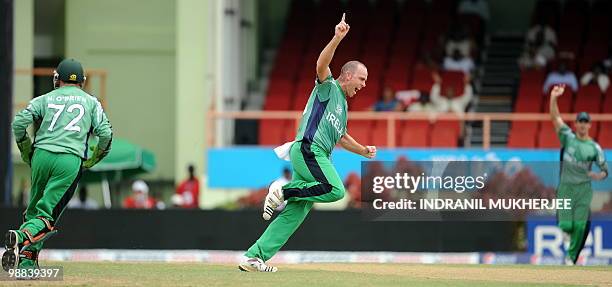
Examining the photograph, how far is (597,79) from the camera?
28547 mm

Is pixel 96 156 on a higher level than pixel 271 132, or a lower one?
higher

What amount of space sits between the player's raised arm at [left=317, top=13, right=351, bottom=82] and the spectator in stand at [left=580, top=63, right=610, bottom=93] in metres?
15.9

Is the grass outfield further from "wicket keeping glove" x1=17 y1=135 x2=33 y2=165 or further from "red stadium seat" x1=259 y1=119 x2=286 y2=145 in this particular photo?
"red stadium seat" x1=259 y1=119 x2=286 y2=145

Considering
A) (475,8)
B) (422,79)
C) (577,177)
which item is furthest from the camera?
(475,8)

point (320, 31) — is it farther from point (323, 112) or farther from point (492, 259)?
point (323, 112)

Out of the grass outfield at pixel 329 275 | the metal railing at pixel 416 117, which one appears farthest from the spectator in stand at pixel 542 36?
the grass outfield at pixel 329 275

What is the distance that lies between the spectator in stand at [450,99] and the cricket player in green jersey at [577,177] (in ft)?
27.1

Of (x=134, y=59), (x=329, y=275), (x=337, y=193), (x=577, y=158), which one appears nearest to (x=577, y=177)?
(x=577, y=158)

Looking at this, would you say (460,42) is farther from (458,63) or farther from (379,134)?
(379,134)

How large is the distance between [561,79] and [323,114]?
15705mm

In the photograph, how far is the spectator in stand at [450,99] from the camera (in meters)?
27.7

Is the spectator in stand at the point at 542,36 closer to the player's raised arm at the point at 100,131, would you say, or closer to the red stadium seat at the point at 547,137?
the red stadium seat at the point at 547,137

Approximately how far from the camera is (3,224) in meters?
21.0

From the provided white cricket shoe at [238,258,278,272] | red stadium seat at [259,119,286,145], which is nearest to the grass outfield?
Answer: white cricket shoe at [238,258,278,272]
